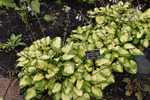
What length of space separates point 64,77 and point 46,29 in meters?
1.60

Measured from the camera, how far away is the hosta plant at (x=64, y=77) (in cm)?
192

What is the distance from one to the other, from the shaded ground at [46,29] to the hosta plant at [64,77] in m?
0.36

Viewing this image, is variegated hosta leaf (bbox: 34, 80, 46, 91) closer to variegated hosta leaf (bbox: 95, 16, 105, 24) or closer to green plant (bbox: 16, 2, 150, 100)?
green plant (bbox: 16, 2, 150, 100)

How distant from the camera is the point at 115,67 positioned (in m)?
2.20

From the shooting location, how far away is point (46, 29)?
322cm

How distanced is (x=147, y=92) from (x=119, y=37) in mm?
1113

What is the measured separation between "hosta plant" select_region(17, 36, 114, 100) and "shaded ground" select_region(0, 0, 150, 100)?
36cm

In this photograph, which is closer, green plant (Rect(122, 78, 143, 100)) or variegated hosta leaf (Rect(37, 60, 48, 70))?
variegated hosta leaf (Rect(37, 60, 48, 70))

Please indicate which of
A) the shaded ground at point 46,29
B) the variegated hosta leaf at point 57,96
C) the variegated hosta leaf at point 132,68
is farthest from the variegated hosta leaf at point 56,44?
the variegated hosta leaf at point 132,68

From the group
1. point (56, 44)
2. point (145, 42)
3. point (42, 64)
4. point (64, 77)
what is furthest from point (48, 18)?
point (145, 42)

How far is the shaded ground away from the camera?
89.4 inches

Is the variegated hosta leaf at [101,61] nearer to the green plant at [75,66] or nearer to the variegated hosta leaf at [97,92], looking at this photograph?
the green plant at [75,66]

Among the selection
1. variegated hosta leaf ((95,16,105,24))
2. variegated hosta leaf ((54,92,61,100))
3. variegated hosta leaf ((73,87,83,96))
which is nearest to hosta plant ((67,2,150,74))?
variegated hosta leaf ((95,16,105,24))

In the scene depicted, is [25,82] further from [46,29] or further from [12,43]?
[46,29]
